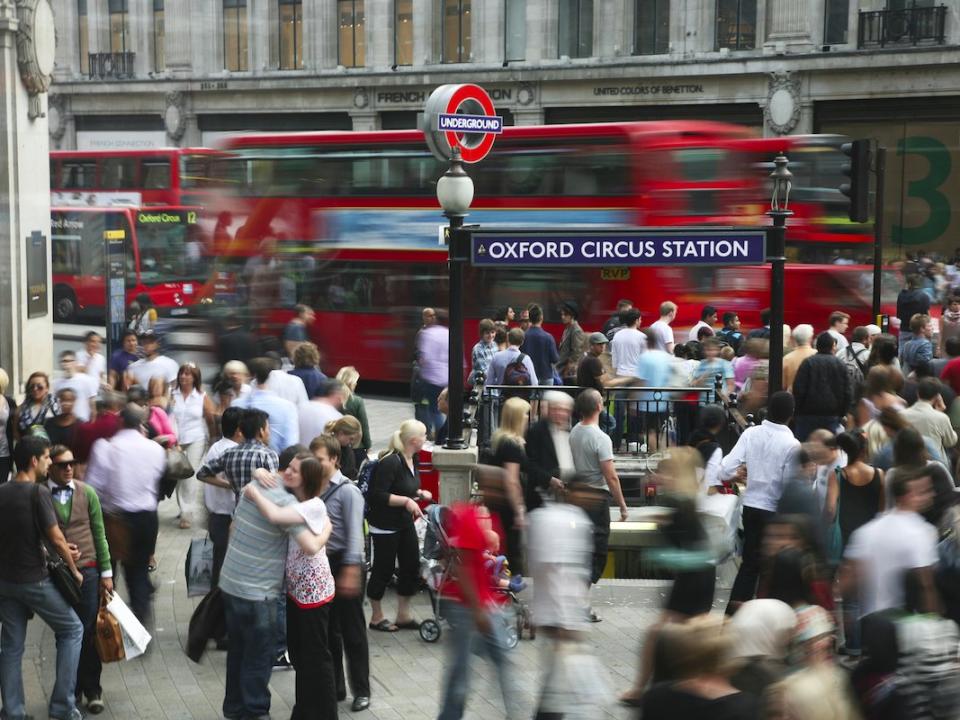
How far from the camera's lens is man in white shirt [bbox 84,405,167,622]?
28.7 ft

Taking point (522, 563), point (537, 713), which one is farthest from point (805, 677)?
point (522, 563)

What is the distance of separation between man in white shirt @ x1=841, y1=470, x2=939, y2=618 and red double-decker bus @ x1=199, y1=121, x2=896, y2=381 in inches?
468

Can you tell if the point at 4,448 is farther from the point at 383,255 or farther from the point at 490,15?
the point at 490,15

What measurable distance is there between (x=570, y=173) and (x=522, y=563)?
10584 mm

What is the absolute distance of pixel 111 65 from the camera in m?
41.8

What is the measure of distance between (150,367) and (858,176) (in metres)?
7.49

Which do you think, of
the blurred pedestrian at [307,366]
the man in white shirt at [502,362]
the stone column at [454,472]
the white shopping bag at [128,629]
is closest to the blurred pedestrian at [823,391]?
the stone column at [454,472]

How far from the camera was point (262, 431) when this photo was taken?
28.0 ft

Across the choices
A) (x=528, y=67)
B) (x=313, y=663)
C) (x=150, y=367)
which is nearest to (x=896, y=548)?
(x=313, y=663)

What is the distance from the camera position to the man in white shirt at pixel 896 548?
670 centimetres

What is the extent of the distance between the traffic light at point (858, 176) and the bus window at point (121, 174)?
22342mm

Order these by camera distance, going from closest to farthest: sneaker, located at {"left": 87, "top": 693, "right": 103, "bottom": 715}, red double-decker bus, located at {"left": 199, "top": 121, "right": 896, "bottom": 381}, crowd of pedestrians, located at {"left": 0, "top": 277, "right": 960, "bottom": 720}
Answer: crowd of pedestrians, located at {"left": 0, "top": 277, "right": 960, "bottom": 720} → sneaker, located at {"left": 87, "top": 693, "right": 103, "bottom": 715} → red double-decker bus, located at {"left": 199, "top": 121, "right": 896, "bottom": 381}

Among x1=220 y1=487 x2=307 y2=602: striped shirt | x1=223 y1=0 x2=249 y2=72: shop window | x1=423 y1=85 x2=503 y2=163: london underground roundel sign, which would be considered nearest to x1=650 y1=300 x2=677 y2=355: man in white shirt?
x1=423 y1=85 x2=503 y2=163: london underground roundel sign

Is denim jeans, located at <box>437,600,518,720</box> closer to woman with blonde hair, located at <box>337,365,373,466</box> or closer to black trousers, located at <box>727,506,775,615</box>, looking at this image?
black trousers, located at <box>727,506,775,615</box>
